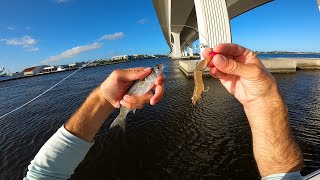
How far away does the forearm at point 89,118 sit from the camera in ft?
9.63

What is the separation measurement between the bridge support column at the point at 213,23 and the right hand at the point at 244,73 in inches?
1229

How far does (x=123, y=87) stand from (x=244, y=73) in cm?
151

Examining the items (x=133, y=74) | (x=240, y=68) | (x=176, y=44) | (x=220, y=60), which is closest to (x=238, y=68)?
(x=240, y=68)

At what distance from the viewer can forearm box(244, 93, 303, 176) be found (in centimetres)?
245

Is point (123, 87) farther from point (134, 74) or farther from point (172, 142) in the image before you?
point (172, 142)

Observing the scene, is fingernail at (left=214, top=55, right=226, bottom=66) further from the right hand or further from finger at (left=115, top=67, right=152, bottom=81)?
finger at (left=115, top=67, right=152, bottom=81)

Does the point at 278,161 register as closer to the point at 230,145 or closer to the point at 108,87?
the point at 108,87

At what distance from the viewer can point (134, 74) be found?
292 centimetres

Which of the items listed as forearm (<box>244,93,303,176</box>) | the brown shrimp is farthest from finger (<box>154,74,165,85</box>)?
forearm (<box>244,93,303,176</box>)

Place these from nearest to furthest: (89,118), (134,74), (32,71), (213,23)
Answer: (134,74)
(89,118)
(213,23)
(32,71)

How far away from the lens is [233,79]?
294 centimetres

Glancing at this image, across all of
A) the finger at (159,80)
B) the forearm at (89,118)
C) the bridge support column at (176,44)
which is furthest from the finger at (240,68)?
the bridge support column at (176,44)

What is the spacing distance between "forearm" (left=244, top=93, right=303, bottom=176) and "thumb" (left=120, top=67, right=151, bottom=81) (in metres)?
1.24

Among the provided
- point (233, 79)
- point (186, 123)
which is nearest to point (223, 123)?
point (186, 123)
